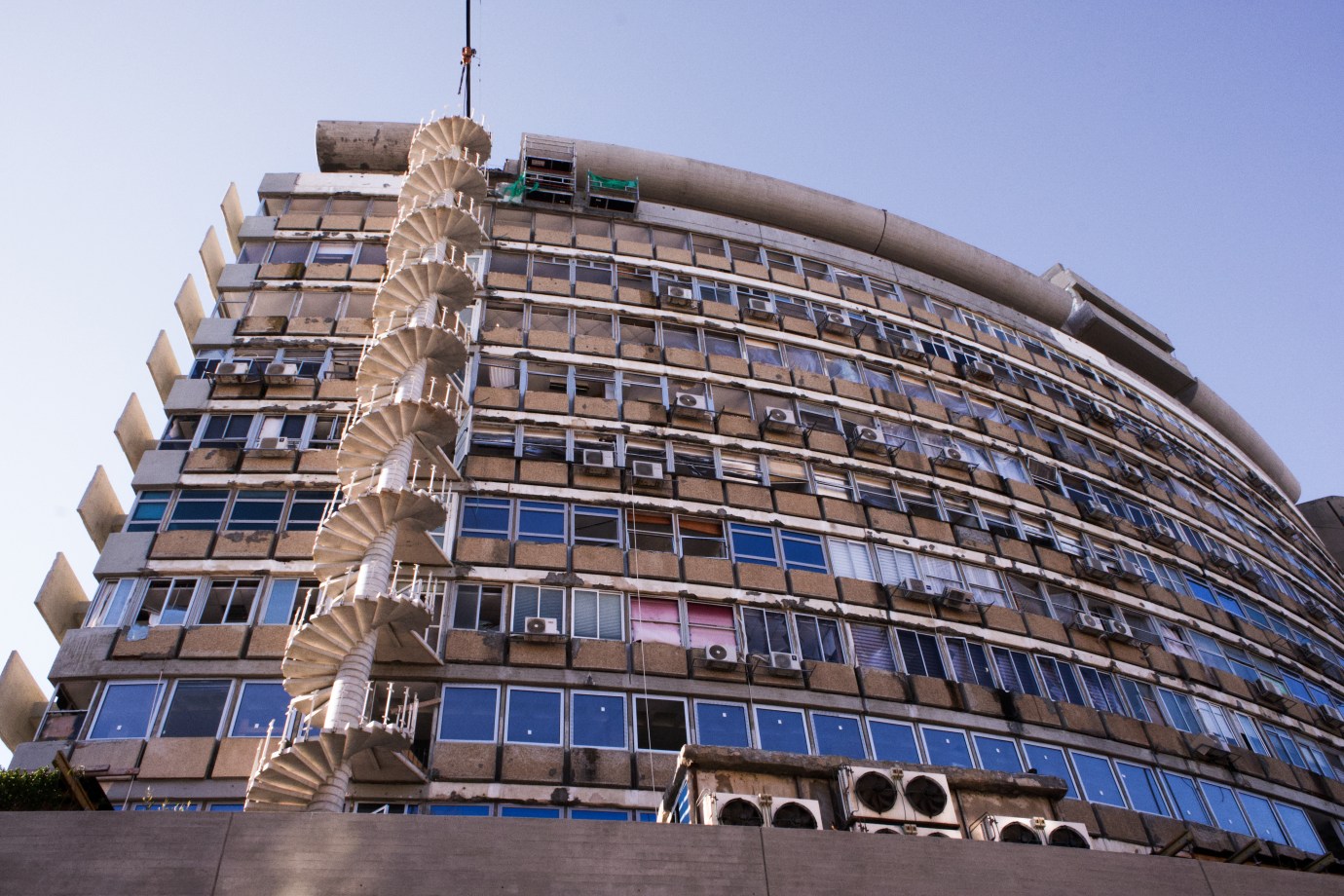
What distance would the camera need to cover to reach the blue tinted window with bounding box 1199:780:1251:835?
84.3 feet

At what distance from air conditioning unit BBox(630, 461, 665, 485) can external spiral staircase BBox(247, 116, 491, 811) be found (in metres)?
4.40

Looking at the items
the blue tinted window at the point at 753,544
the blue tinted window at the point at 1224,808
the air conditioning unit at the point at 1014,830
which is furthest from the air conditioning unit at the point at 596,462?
the blue tinted window at the point at 1224,808

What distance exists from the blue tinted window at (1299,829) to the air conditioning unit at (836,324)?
16.9 m

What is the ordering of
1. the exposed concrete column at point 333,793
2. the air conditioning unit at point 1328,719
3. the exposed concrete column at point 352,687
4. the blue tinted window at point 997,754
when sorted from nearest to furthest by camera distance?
the exposed concrete column at point 333,793
the exposed concrete column at point 352,687
the blue tinted window at point 997,754
the air conditioning unit at point 1328,719

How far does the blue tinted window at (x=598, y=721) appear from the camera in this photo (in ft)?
70.7

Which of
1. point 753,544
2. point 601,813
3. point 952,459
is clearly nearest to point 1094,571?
point 952,459

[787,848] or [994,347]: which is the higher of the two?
[994,347]

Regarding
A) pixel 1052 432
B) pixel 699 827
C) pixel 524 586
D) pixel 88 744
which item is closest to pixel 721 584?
pixel 524 586

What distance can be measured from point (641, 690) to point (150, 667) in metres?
9.62

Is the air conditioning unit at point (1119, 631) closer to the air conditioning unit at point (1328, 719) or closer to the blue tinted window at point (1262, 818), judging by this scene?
the blue tinted window at point (1262, 818)

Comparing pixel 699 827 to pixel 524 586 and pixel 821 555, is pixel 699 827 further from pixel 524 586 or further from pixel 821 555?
pixel 821 555

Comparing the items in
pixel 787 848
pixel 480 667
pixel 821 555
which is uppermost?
pixel 821 555

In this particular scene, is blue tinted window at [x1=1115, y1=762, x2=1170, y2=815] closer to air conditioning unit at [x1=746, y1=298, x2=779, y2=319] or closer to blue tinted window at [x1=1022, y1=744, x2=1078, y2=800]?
blue tinted window at [x1=1022, y1=744, x2=1078, y2=800]

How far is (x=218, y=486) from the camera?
24938 mm
